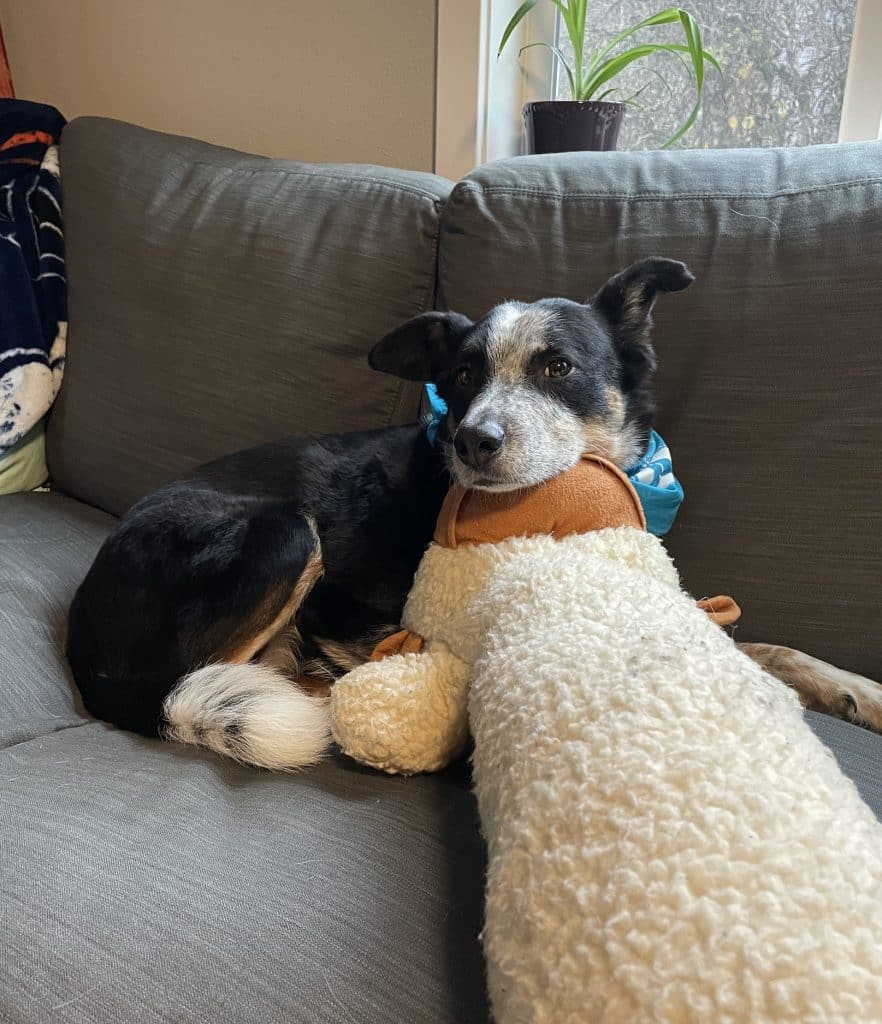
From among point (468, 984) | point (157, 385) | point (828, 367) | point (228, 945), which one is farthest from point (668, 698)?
point (157, 385)

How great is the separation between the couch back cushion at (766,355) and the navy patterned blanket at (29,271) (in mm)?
1223

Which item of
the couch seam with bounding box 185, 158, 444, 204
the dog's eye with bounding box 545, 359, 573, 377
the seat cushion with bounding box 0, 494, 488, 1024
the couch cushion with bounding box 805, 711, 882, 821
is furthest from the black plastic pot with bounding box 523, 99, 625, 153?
the seat cushion with bounding box 0, 494, 488, 1024

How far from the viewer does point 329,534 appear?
146 cm

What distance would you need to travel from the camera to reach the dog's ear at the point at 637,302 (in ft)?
4.02

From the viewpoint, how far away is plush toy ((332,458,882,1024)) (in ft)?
1.65

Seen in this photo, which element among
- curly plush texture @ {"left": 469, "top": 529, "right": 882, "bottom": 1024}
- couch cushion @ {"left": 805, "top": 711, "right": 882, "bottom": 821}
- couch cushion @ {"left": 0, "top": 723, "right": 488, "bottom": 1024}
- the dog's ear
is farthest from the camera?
the dog's ear

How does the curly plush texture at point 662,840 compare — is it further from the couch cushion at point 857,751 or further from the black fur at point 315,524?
the black fur at point 315,524

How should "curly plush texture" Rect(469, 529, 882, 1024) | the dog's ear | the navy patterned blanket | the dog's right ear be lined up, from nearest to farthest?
"curly plush texture" Rect(469, 529, 882, 1024), the dog's ear, the dog's right ear, the navy patterned blanket

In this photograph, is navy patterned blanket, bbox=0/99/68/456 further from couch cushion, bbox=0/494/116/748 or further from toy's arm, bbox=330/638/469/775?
toy's arm, bbox=330/638/469/775

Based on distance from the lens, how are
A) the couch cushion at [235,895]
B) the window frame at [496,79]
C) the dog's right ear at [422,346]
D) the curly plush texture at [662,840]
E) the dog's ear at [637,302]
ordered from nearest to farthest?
the curly plush texture at [662,840] < the couch cushion at [235,895] < the dog's ear at [637,302] < the dog's right ear at [422,346] < the window frame at [496,79]

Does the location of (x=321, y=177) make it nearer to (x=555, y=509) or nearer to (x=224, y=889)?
(x=555, y=509)

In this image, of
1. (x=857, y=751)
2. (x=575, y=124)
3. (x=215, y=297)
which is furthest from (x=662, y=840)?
(x=575, y=124)

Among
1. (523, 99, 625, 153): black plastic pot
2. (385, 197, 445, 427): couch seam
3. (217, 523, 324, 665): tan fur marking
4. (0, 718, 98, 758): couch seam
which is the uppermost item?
(523, 99, 625, 153): black plastic pot

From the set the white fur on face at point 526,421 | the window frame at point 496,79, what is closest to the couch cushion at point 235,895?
the white fur on face at point 526,421
